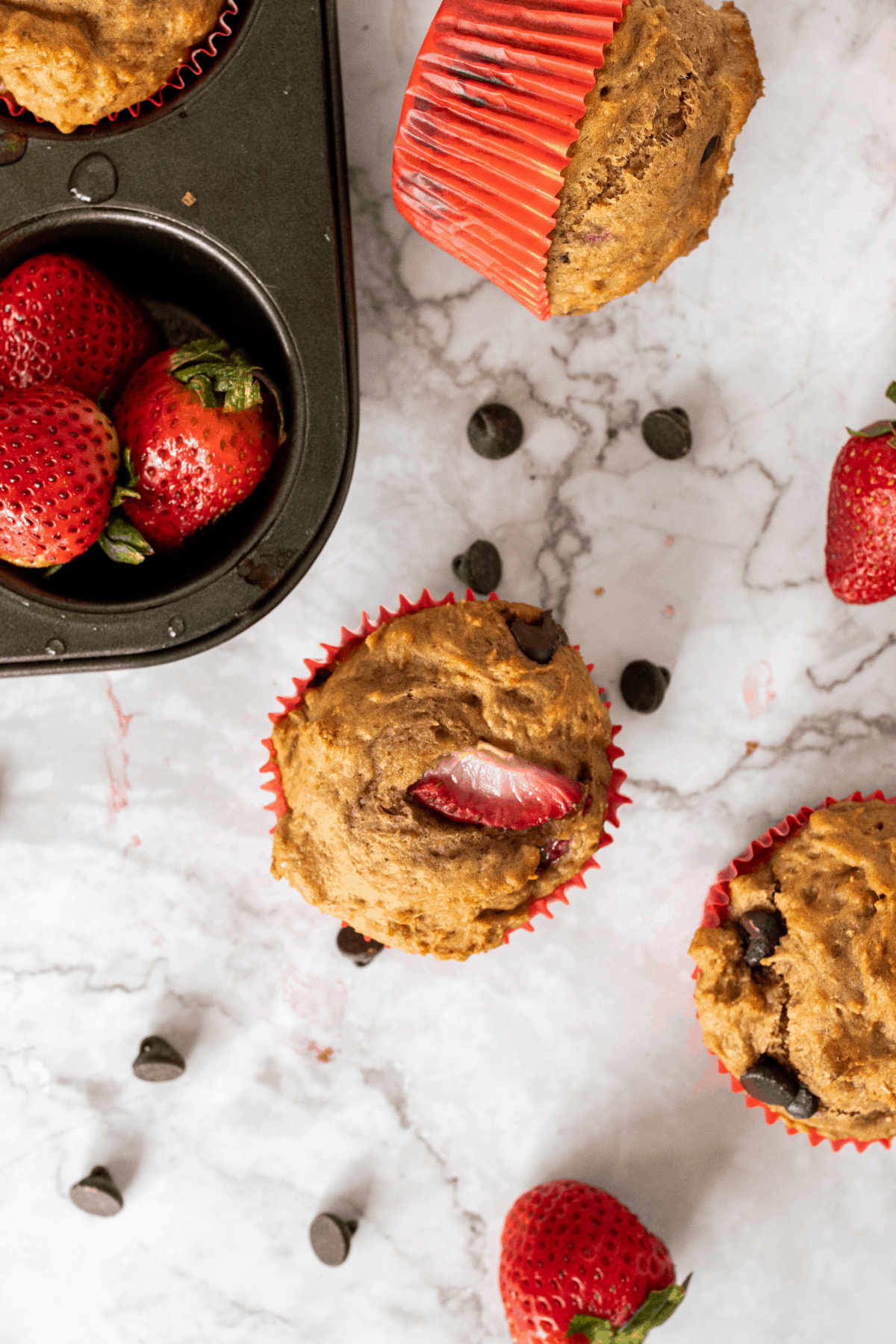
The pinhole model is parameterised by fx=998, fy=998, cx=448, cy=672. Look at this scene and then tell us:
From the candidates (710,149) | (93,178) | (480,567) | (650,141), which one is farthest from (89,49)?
(480,567)

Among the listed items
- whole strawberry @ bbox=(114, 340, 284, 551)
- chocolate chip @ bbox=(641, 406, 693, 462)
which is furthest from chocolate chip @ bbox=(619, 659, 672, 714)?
whole strawberry @ bbox=(114, 340, 284, 551)

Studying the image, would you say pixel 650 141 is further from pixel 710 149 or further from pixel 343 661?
pixel 343 661

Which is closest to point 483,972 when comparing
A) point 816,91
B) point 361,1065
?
point 361,1065

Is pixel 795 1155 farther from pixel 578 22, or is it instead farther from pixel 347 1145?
pixel 578 22

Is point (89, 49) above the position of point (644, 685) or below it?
above

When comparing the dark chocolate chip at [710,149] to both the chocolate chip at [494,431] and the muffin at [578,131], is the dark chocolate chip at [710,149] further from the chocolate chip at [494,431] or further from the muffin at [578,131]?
the chocolate chip at [494,431]

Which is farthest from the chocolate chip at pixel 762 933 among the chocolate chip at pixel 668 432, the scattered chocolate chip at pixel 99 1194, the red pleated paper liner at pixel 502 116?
the scattered chocolate chip at pixel 99 1194
